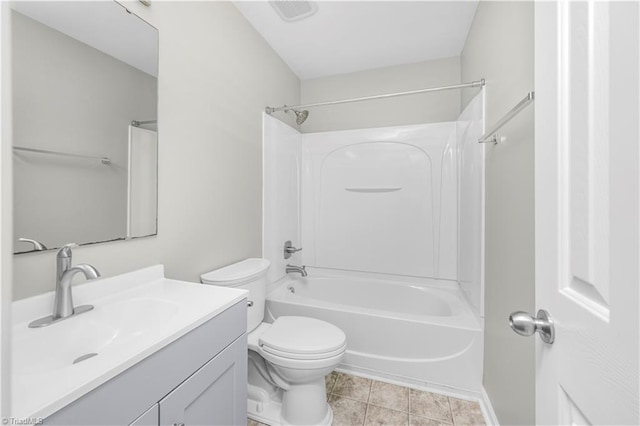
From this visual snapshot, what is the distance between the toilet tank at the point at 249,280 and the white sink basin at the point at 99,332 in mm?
265

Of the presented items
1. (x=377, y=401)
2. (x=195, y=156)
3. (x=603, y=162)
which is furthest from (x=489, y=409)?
(x=195, y=156)

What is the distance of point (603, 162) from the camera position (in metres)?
0.41

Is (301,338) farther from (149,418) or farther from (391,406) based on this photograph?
(149,418)

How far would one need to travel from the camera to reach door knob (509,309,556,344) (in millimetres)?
560

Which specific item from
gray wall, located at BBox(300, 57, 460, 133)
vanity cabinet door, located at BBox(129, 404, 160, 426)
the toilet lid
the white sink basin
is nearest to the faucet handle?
the white sink basin

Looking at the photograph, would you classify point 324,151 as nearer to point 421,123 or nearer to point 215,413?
point 421,123

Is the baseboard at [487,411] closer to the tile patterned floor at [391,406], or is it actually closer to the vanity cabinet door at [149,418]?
the tile patterned floor at [391,406]

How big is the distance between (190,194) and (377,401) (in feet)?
5.40

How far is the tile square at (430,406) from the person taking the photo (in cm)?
152

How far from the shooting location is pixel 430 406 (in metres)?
1.59

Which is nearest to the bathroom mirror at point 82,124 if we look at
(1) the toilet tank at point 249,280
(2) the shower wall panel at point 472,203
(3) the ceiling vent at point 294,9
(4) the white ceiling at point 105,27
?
(4) the white ceiling at point 105,27

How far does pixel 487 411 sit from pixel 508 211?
1155 millimetres

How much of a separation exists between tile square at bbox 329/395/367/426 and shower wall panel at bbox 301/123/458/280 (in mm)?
1149

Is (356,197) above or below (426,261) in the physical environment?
above
